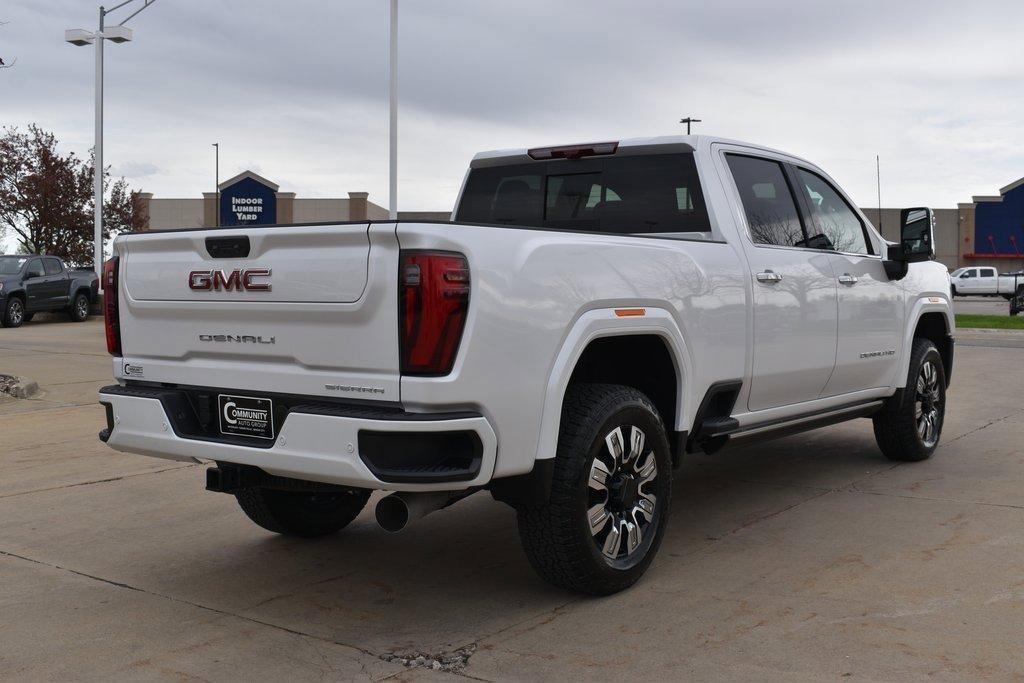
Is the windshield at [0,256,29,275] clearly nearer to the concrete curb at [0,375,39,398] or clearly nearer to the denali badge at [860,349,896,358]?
the concrete curb at [0,375,39,398]

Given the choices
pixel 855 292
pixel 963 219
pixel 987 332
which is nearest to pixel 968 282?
pixel 963 219

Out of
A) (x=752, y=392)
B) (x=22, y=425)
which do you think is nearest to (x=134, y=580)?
(x=752, y=392)

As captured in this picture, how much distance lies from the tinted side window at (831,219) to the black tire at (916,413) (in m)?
1.04

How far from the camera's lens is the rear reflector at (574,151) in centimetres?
595

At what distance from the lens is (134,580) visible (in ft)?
16.5

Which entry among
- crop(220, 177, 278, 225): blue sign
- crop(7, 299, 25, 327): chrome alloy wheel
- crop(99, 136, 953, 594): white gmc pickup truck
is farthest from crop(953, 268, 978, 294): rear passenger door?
crop(99, 136, 953, 594): white gmc pickup truck

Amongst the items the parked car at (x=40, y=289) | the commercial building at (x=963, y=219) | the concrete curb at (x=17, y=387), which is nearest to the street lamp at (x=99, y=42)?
the parked car at (x=40, y=289)

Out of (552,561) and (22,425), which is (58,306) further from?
(552,561)

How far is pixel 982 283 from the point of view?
170 ft

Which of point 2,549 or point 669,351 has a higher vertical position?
point 669,351

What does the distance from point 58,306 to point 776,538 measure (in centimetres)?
2397

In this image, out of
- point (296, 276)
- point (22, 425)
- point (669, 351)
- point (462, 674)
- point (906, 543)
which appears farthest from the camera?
point (22, 425)

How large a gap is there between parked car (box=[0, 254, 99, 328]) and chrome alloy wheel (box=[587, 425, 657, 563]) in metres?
22.8

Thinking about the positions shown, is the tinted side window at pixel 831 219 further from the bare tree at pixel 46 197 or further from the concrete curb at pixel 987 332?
the bare tree at pixel 46 197
